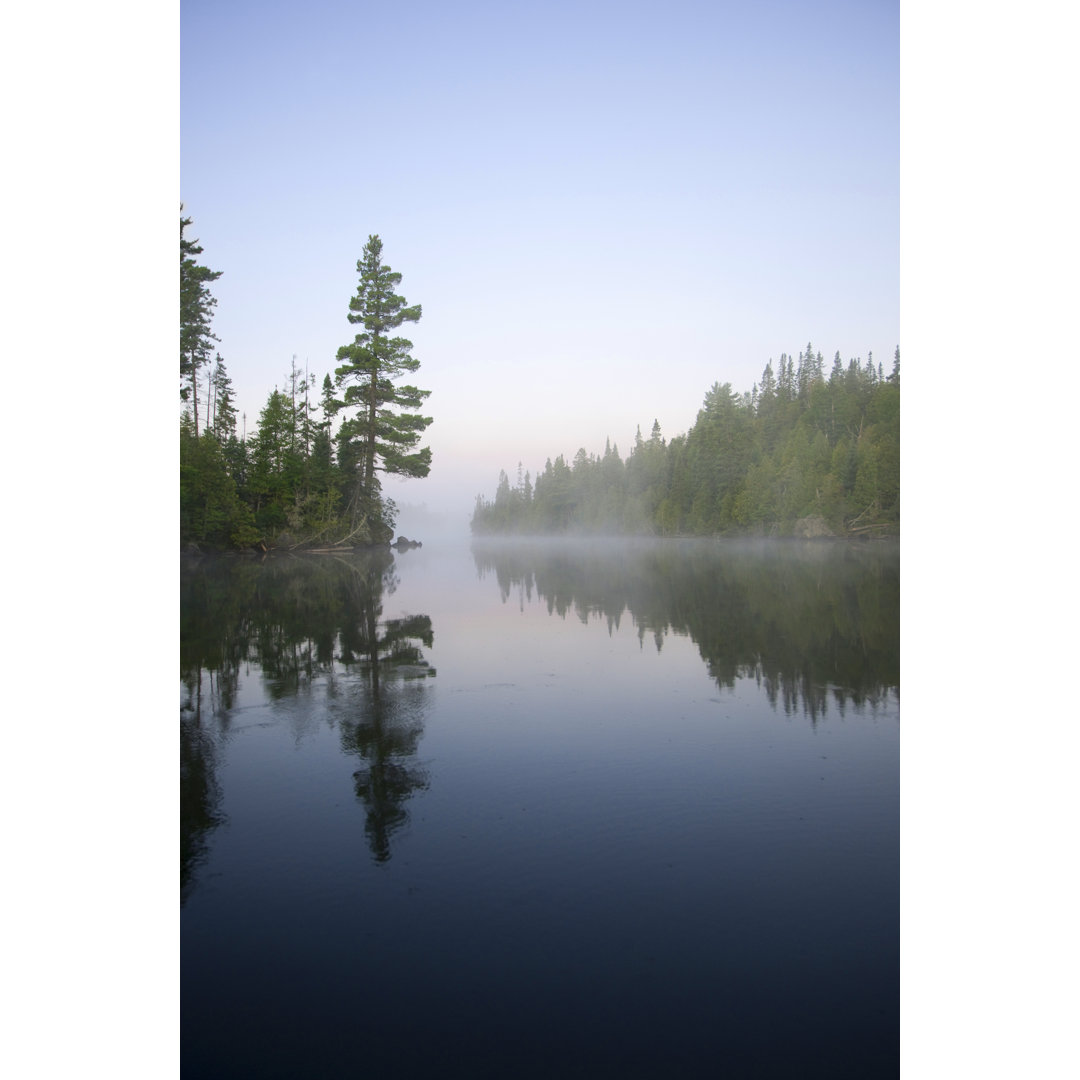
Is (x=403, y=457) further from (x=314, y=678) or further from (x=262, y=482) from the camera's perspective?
(x=314, y=678)

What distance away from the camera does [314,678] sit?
955 cm

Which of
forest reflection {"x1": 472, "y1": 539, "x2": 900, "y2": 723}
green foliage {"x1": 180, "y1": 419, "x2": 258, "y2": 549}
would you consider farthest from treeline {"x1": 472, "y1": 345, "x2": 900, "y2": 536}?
green foliage {"x1": 180, "y1": 419, "x2": 258, "y2": 549}

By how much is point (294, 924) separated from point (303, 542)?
44129mm

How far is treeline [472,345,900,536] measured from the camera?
202ft

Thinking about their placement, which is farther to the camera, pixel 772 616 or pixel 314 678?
pixel 772 616

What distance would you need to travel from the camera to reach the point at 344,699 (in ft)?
27.7

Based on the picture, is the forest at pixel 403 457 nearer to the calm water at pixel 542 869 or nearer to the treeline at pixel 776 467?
the treeline at pixel 776 467

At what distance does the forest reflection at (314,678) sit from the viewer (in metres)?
5.39

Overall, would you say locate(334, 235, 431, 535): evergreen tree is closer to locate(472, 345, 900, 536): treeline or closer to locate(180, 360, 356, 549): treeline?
locate(180, 360, 356, 549): treeline

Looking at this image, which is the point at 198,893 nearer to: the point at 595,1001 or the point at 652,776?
the point at 595,1001

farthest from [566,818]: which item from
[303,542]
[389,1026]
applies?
[303,542]

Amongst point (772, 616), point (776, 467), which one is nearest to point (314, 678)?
point (772, 616)

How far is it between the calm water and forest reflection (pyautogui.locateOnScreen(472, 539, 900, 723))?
0.15 meters

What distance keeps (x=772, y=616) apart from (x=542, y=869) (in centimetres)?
1121
